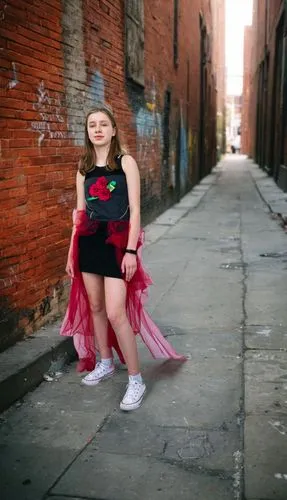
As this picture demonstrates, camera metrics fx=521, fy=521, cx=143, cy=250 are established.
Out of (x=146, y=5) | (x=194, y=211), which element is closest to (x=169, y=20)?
(x=146, y=5)

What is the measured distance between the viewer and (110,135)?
332 centimetres

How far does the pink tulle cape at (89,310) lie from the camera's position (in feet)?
11.0

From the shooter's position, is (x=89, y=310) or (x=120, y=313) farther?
(x=89, y=310)

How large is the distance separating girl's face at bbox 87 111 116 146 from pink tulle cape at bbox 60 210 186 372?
1.59 feet

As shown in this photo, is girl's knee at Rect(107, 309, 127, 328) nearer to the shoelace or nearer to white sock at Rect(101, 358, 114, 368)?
the shoelace

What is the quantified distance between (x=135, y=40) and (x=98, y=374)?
270 inches

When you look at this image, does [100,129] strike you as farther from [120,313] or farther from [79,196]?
[120,313]

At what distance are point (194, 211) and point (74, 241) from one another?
35.6 feet

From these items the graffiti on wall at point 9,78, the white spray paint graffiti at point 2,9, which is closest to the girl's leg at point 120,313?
the graffiti on wall at point 9,78

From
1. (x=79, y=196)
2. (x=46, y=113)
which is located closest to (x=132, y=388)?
(x=79, y=196)

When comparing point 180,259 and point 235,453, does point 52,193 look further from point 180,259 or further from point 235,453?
point 180,259

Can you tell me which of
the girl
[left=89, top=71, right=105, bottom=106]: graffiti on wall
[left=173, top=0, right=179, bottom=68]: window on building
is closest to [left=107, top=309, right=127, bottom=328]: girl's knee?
the girl

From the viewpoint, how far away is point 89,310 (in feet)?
12.2

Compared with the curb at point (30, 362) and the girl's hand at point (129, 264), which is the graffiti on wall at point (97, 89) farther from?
the girl's hand at point (129, 264)
